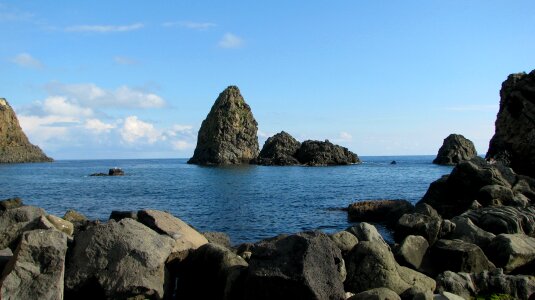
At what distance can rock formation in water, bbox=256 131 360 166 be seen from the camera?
148m

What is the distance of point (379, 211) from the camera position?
33.6 metres

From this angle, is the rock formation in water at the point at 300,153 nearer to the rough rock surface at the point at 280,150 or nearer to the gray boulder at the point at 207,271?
the rough rock surface at the point at 280,150

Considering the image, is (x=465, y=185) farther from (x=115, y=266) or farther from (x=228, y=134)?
(x=228, y=134)

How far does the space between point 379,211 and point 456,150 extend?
122155mm

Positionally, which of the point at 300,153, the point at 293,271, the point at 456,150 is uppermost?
the point at 456,150

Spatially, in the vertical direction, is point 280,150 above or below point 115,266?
above

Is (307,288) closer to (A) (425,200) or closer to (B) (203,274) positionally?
(B) (203,274)

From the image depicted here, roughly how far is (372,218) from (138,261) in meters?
24.2

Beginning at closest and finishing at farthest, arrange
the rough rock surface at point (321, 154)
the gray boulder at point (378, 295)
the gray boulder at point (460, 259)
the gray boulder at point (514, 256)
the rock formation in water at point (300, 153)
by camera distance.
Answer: the gray boulder at point (378, 295)
the gray boulder at point (460, 259)
the gray boulder at point (514, 256)
the rough rock surface at point (321, 154)
the rock formation in water at point (300, 153)

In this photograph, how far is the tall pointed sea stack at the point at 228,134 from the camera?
524 ft

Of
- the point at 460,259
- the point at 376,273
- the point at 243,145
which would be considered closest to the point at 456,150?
the point at 243,145

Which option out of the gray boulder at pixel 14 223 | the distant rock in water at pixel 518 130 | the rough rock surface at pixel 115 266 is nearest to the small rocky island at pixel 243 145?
the distant rock in water at pixel 518 130

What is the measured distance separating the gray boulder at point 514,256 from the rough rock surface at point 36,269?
13214 mm

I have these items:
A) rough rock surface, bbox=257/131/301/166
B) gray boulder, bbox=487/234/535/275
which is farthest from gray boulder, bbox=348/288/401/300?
rough rock surface, bbox=257/131/301/166
